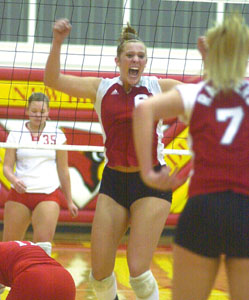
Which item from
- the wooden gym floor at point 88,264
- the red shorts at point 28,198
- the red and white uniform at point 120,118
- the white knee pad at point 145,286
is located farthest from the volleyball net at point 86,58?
the white knee pad at point 145,286

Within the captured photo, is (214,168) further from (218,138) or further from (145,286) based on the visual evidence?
(145,286)

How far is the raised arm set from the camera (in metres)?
3.48

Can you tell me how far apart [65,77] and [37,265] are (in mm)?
1054

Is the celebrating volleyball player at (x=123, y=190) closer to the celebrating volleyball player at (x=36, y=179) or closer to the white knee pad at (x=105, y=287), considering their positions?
the white knee pad at (x=105, y=287)

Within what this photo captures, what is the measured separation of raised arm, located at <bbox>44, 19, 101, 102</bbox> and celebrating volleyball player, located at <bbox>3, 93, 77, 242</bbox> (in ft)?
4.72

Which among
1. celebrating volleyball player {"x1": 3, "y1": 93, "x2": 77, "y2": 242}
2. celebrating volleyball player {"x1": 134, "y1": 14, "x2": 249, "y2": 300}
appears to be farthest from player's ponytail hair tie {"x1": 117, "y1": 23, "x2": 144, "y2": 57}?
celebrating volleyball player {"x1": 134, "y1": 14, "x2": 249, "y2": 300}

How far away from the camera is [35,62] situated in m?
9.45

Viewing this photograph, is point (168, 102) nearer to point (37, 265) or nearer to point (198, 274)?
point (198, 274)

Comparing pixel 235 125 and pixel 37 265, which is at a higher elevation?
pixel 235 125

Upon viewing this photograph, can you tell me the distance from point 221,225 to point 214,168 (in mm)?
201

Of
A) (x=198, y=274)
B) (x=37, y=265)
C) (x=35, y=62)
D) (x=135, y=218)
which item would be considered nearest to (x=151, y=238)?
(x=135, y=218)

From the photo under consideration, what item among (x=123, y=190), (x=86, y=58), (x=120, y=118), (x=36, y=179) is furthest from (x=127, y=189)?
(x=86, y=58)

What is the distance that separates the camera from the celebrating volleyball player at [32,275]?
3881 mm

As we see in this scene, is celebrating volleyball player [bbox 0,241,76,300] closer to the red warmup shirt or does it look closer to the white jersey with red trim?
the red warmup shirt
